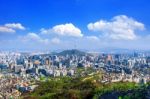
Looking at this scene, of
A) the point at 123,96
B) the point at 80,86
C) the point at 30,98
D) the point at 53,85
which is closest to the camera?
the point at 123,96

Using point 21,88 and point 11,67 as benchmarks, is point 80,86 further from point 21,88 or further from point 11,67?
point 11,67

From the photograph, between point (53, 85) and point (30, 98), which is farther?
point (53, 85)

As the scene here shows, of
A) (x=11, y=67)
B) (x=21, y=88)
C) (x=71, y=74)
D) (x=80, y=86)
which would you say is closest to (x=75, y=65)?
(x=11, y=67)

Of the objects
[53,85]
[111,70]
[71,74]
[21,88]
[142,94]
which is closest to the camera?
[142,94]

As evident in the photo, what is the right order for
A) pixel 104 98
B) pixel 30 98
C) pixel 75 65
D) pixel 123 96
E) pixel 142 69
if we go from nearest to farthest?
pixel 123 96 < pixel 104 98 < pixel 30 98 < pixel 142 69 < pixel 75 65

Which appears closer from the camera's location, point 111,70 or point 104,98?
point 104,98

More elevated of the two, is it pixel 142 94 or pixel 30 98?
pixel 142 94

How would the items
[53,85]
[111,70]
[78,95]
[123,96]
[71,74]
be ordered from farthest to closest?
[111,70] → [71,74] → [53,85] → [78,95] → [123,96]

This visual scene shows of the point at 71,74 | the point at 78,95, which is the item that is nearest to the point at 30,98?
the point at 78,95

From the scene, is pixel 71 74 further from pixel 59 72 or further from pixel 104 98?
pixel 104 98
